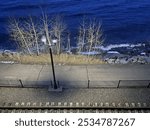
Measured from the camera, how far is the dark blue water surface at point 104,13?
37125 mm

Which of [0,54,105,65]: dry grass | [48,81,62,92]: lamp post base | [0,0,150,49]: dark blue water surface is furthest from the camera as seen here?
[0,0,150,49]: dark blue water surface

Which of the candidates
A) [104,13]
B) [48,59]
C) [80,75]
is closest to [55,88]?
[80,75]

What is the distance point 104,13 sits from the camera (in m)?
44.1

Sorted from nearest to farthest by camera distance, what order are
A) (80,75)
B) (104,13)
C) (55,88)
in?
(55,88) → (80,75) → (104,13)

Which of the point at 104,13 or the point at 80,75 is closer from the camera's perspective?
the point at 80,75

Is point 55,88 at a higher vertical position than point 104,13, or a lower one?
higher

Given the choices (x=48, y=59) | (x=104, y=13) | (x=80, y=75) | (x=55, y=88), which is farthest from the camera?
(x=104, y=13)

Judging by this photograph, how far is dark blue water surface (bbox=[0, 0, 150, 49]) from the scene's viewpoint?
37125mm

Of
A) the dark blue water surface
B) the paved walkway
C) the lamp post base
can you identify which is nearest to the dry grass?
the paved walkway

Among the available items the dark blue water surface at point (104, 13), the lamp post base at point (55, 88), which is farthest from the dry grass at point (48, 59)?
the dark blue water surface at point (104, 13)

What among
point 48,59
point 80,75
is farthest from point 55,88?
point 48,59

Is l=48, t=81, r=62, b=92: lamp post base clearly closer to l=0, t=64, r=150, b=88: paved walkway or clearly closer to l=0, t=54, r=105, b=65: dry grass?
l=0, t=64, r=150, b=88: paved walkway

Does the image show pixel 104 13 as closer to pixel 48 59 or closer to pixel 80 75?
pixel 48 59

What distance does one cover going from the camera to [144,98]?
17641 mm
